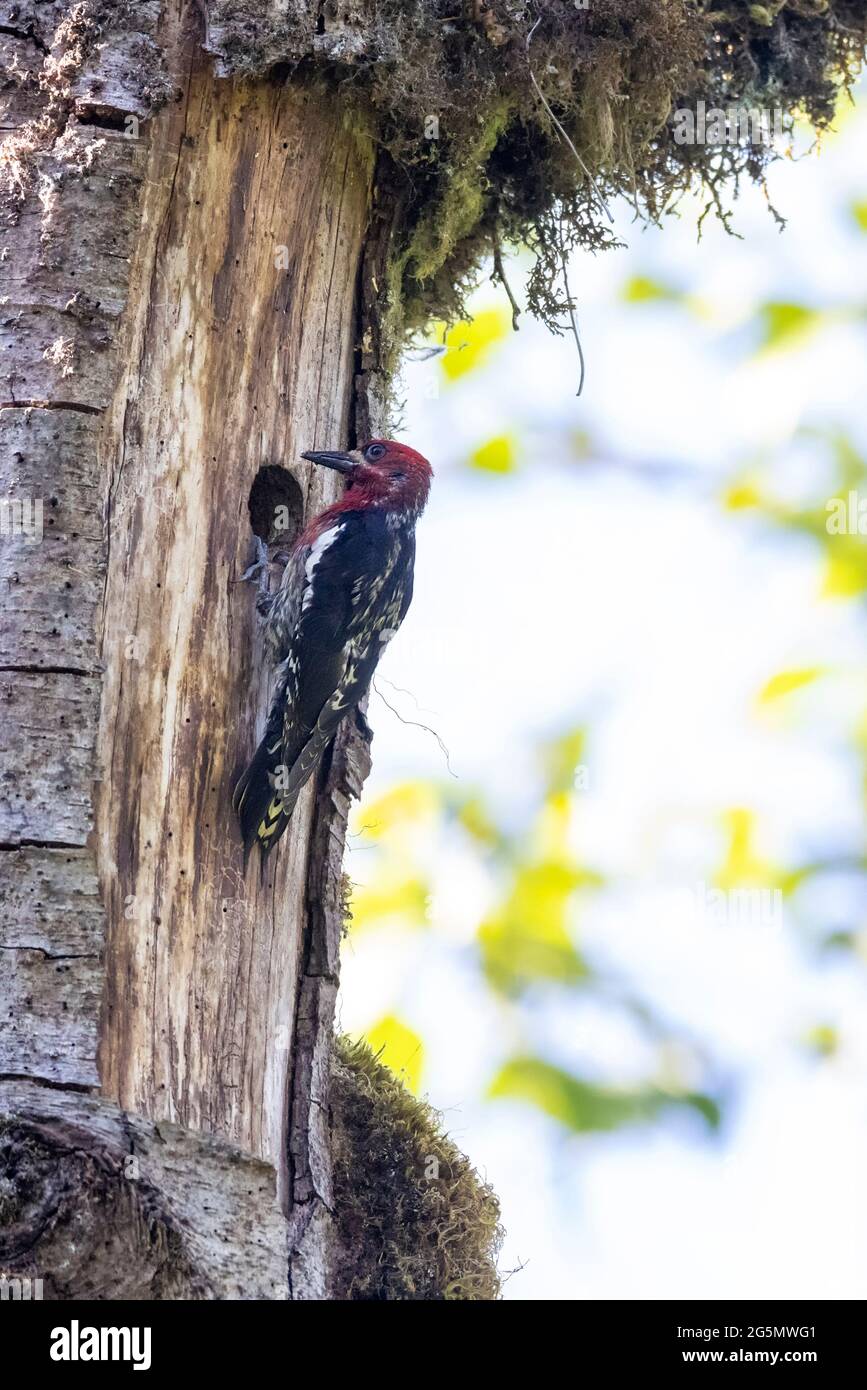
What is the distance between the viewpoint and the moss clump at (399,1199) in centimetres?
429

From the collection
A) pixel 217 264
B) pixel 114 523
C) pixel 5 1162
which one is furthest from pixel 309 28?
pixel 5 1162

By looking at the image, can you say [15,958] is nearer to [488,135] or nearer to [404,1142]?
[404,1142]

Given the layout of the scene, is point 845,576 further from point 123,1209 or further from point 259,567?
point 123,1209

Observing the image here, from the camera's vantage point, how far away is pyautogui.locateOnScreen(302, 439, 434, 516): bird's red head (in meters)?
4.66

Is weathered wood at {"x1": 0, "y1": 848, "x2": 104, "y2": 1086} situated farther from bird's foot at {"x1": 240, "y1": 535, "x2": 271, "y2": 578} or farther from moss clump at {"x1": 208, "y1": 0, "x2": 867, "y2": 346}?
moss clump at {"x1": 208, "y1": 0, "x2": 867, "y2": 346}

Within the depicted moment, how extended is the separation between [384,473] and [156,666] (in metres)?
1.47

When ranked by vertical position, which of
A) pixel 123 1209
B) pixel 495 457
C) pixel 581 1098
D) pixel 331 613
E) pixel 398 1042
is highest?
pixel 495 457

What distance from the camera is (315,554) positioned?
484 cm

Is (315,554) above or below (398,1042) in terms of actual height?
above

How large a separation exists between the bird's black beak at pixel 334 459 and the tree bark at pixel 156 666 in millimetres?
A: 49

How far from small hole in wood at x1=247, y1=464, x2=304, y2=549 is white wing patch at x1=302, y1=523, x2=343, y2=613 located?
10 centimetres

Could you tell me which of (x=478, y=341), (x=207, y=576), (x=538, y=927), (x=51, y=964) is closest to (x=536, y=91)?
(x=207, y=576)

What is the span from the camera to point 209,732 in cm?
397

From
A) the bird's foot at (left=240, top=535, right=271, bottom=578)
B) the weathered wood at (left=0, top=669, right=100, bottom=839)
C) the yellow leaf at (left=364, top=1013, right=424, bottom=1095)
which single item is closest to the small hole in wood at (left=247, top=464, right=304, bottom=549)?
the bird's foot at (left=240, top=535, right=271, bottom=578)
